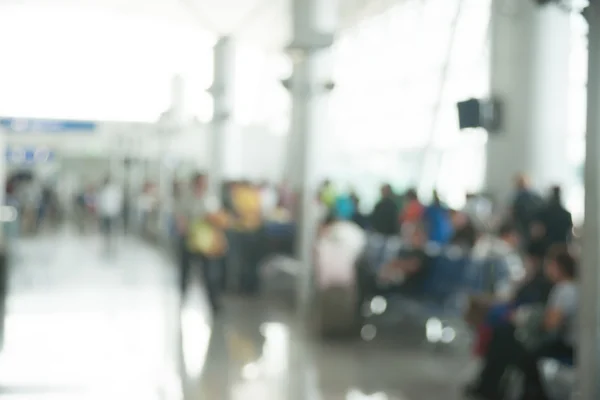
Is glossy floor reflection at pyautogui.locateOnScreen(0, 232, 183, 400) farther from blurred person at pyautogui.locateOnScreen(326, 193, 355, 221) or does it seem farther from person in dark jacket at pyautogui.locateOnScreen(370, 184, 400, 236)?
person in dark jacket at pyautogui.locateOnScreen(370, 184, 400, 236)

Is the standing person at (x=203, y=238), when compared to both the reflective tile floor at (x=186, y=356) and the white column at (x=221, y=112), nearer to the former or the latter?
the reflective tile floor at (x=186, y=356)

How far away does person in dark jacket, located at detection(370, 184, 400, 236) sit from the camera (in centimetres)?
1258

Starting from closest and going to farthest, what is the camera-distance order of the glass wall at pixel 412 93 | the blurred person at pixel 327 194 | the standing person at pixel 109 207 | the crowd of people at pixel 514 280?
1. the crowd of people at pixel 514 280
2. the blurred person at pixel 327 194
3. the glass wall at pixel 412 93
4. the standing person at pixel 109 207

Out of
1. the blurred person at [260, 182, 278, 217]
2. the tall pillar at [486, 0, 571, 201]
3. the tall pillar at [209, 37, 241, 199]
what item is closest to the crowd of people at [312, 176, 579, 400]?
the tall pillar at [486, 0, 571, 201]

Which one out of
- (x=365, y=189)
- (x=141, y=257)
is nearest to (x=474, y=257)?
(x=141, y=257)

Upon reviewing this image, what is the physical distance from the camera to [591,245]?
4793 millimetres

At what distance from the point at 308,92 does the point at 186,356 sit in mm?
5439

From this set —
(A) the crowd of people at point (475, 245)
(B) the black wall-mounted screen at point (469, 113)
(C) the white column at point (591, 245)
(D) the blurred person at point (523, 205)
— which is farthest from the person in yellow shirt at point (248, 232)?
(C) the white column at point (591, 245)

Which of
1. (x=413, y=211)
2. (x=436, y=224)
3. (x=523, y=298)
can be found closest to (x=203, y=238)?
(x=413, y=211)

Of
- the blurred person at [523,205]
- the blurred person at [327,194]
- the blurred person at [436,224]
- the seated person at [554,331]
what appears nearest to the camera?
the seated person at [554,331]

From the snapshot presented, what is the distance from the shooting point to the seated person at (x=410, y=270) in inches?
360

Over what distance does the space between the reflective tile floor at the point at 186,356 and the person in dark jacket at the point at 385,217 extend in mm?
2061

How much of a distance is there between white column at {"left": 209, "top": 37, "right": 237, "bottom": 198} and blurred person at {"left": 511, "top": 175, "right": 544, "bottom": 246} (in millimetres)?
9507

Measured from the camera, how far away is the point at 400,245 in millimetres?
9992
